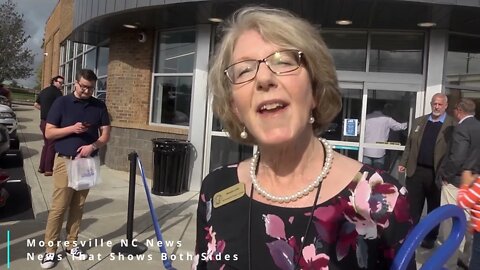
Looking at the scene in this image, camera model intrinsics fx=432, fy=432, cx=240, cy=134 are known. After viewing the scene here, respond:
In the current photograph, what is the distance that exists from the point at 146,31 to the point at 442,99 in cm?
625

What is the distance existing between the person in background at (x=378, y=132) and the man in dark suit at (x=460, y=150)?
2.25m

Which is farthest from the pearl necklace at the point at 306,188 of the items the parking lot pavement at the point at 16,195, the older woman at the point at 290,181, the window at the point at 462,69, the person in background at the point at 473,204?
the window at the point at 462,69

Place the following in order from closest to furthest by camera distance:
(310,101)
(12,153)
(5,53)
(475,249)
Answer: (310,101)
(475,249)
(12,153)
(5,53)

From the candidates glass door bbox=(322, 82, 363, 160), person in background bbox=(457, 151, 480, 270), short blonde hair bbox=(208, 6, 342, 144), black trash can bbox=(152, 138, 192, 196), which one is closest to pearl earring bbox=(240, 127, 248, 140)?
short blonde hair bbox=(208, 6, 342, 144)

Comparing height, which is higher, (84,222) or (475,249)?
(475,249)

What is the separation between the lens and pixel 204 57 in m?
8.16

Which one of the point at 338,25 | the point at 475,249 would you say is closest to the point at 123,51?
the point at 338,25

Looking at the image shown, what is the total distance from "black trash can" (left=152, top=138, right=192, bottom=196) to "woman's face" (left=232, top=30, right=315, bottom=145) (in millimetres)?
6081

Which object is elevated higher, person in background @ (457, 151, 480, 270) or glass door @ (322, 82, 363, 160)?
glass door @ (322, 82, 363, 160)

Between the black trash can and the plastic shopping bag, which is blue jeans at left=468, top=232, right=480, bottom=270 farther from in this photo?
the black trash can

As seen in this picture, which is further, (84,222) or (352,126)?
(352,126)

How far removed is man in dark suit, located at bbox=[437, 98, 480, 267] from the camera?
4777 millimetres

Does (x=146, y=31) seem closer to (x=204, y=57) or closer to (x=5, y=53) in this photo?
(x=204, y=57)

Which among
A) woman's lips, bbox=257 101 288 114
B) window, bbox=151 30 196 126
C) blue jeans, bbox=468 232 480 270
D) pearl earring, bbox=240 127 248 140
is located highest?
window, bbox=151 30 196 126
